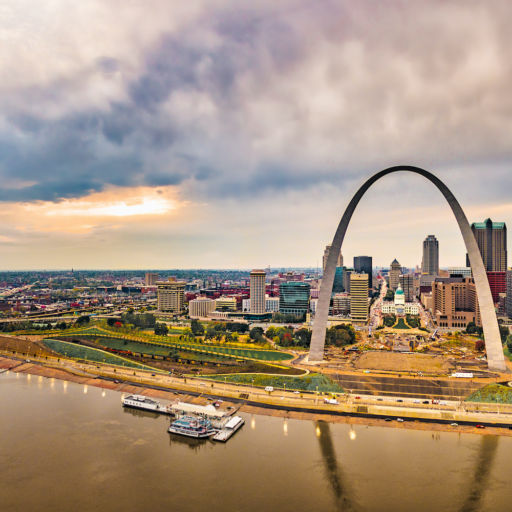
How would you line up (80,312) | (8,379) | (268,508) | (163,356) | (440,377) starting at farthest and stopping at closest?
1. (80,312)
2. (163,356)
3. (8,379)
4. (440,377)
5. (268,508)

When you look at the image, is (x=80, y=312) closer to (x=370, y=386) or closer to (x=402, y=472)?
(x=370, y=386)

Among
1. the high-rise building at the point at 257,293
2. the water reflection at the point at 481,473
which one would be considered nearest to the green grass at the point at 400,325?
the high-rise building at the point at 257,293

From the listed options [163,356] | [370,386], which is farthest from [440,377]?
[163,356]

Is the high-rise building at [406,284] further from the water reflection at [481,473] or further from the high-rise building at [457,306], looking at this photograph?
the water reflection at [481,473]

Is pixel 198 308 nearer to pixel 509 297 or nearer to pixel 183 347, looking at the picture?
pixel 183 347

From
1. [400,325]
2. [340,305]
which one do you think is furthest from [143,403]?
[340,305]
